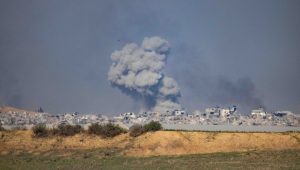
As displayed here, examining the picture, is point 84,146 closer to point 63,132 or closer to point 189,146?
point 63,132

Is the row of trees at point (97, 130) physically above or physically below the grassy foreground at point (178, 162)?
above

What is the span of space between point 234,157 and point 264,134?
19387 millimetres

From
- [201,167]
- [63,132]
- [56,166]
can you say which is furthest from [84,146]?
[201,167]

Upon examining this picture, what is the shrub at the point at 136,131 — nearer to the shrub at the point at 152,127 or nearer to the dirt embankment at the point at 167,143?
the dirt embankment at the point at 167,143

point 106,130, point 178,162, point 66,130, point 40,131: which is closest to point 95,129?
point 106,130

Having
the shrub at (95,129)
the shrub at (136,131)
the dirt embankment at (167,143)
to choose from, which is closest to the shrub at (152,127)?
the shrub at (136,131)

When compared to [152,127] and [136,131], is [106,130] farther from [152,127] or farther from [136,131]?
[152,127]

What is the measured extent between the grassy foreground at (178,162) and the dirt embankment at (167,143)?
7374mm

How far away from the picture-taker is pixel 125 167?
167ft

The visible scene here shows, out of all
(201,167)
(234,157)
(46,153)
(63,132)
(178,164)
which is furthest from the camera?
(63,132)

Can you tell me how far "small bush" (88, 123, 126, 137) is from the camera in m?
78.1

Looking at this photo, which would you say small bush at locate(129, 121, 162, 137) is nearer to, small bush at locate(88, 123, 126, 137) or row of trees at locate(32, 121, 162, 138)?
row of trees at locate(32, 121, 162, 138)

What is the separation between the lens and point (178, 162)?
53.9 m

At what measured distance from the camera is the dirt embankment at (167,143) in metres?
69.9
